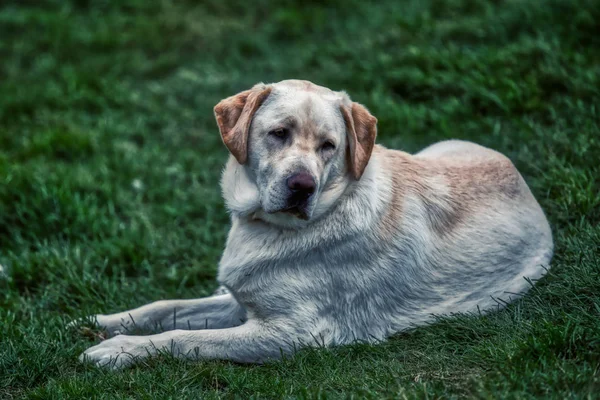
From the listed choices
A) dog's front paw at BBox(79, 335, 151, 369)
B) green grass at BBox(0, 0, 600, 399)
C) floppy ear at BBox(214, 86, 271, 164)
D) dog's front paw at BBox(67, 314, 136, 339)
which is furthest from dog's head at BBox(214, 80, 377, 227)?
dog's front paw at BBox(67, 314, 136, 339)

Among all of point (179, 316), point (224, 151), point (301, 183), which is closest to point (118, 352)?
point (179, 316)

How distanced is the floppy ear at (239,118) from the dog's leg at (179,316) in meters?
1.05

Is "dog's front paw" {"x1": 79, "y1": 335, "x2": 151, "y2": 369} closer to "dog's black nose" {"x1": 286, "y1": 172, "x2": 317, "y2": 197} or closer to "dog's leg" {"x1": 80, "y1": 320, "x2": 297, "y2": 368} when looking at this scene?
"dog's leg" {"x1": 80, "y1": 320, "x2": 297, "y2": 368}

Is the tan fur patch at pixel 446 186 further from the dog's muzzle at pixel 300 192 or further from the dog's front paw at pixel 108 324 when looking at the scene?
the dog's front paw at pixel 108 324

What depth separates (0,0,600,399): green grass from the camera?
4203mm

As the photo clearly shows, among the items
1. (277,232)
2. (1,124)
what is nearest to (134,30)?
(1,124)

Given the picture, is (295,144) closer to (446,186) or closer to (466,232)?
(446,186)

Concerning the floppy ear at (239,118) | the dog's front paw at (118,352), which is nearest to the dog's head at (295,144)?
the floppy ear at (239,118)

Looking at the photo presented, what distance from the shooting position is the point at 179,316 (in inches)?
203

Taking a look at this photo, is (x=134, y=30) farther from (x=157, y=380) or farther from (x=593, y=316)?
(x=593, y=316)

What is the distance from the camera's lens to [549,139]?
648cm

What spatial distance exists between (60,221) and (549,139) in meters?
4.03

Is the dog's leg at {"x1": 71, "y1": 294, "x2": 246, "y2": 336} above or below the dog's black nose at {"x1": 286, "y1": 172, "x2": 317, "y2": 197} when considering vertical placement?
below

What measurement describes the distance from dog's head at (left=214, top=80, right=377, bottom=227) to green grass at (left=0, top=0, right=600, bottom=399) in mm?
880
